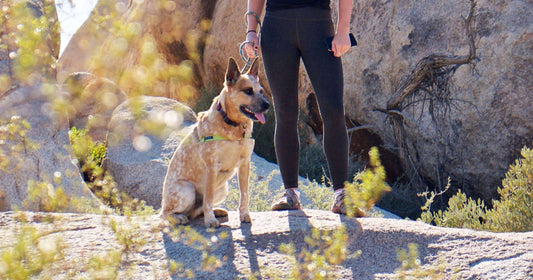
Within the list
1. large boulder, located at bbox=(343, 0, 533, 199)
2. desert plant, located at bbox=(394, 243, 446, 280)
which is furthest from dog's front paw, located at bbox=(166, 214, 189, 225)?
large boulder, located at bbox=(343, 0, 533, 199)

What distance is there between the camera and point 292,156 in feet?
13.3

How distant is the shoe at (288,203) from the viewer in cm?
401

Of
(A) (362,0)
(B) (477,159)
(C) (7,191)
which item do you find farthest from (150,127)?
(A) (362,0)

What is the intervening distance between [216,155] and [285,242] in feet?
2.41

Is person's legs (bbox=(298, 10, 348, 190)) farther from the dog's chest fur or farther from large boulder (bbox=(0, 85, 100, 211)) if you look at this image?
large boulder (bbox=(0, 85, 100, 211))

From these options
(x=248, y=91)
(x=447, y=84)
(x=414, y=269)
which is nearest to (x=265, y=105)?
(x=248, y=91)

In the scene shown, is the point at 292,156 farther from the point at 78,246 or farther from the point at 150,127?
the point at 150,127

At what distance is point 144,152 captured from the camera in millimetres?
6750

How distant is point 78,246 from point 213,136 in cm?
105

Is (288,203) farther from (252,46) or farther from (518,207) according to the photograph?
(518,207)

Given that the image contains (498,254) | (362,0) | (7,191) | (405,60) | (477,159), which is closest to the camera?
(498,254)

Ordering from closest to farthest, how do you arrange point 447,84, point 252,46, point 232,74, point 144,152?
point 232,74 < point 252,46 < point 447,84 < point 144,152

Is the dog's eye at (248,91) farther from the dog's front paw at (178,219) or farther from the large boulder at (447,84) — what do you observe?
the large boulder at (447,84)

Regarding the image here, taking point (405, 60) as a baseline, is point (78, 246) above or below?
below
